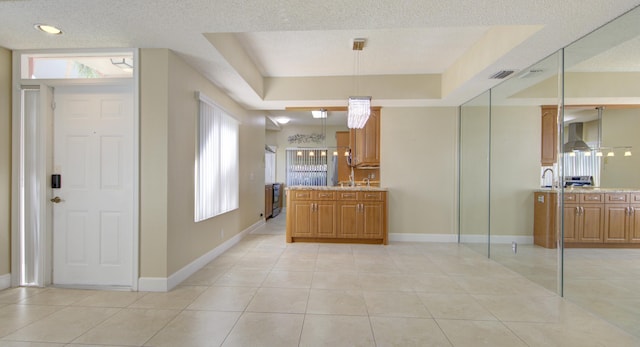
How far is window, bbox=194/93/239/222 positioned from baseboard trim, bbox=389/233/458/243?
291cm

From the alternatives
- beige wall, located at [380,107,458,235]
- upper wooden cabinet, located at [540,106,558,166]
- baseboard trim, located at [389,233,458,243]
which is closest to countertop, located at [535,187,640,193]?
upper wooden cabinet, located at [540,106,558,166]

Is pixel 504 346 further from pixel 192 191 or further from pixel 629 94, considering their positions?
pixel 192 191

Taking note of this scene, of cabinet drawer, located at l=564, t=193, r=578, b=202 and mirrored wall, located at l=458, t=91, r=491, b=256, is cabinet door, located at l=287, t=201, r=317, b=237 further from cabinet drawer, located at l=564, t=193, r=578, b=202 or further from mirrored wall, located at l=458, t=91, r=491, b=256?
cabinet drawer, located at l=564, t=193, r=578, b=202

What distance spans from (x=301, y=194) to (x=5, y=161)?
361 cm

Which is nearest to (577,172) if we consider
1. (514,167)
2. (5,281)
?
(514,167)

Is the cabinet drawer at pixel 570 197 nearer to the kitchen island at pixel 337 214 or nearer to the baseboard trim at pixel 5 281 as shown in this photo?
the kitchen island at pixel 337 214

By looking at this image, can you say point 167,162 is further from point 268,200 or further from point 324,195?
point 268,200

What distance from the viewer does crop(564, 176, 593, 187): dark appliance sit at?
263 cm

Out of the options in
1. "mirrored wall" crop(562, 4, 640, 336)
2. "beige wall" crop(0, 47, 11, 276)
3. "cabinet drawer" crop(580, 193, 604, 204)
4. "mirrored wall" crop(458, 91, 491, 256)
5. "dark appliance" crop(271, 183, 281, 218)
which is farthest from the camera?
"dark appliance" crop(271, 183, 281, 218)

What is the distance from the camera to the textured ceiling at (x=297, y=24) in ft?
6.77

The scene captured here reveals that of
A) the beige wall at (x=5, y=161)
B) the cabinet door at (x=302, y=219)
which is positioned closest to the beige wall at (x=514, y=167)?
the cabinet door at (x=302, y=219)

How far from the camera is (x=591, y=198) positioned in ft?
8.74

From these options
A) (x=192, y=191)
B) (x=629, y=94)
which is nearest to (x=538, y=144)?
(x=629, y=94)

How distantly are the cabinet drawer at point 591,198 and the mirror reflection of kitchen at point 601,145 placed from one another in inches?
4.2
